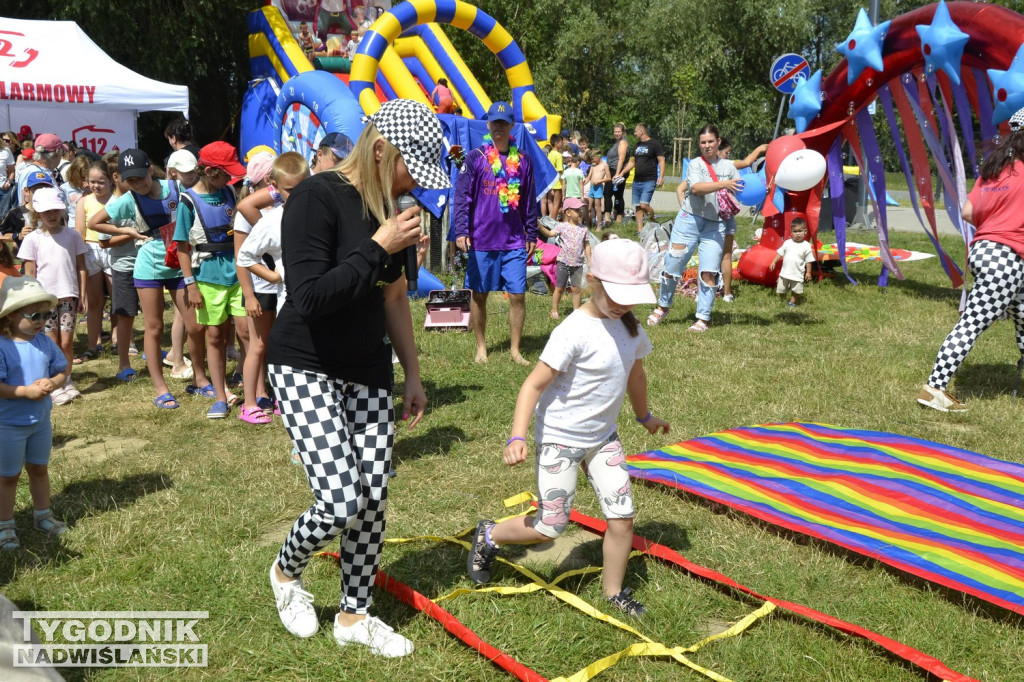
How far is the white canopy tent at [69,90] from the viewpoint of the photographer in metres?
13.0

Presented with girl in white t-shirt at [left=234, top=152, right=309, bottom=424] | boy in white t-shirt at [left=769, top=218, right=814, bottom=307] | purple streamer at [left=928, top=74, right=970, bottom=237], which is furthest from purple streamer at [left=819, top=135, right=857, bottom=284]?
girl in white t-shirt at [left=234, top=152, right=309, bottom=424]

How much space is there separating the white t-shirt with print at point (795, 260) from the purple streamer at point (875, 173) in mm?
996

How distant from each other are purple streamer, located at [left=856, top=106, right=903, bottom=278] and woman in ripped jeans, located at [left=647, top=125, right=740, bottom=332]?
2.60 metres

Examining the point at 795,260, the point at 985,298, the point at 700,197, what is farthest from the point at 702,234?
the point at 985,298

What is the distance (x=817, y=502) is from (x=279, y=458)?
3.18 metres

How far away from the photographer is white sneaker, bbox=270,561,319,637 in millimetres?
3404

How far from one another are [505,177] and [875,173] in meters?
5.46

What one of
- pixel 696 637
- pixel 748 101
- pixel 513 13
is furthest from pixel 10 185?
pixel 748 101

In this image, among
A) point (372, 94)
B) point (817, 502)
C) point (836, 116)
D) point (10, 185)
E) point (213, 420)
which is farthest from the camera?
point (372, 94)

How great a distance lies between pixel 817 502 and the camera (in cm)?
466

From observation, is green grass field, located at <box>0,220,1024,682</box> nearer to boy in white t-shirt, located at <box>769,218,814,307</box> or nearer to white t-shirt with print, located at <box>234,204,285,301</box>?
white t-shirt with print, located at <box>234,204,285,301</box>

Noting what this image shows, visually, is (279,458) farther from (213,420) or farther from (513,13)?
(513,13)

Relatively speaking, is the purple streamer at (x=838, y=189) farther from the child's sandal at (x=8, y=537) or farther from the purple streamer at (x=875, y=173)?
the child's sandal at (x=8, y=537)

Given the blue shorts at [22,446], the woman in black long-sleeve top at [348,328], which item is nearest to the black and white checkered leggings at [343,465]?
the woman in black long-sleeve top at [348,328]
